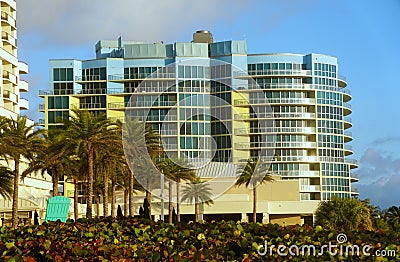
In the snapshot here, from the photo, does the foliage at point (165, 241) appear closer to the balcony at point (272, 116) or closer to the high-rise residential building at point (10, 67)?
the high-rise residential building at point (10, 67)

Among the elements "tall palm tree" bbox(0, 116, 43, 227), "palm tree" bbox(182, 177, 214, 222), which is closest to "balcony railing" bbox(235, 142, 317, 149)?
"palm tree" bbox(182, 177, 214, 222)

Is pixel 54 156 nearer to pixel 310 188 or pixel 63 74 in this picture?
pixel 63 74

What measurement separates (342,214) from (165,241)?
65.5 m

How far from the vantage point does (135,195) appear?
9262cm

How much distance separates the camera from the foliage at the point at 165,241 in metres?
11.6

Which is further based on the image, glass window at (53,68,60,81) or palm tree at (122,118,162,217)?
glass window at (53,68,60,81)

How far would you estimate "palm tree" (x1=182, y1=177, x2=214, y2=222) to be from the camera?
73.8 metres

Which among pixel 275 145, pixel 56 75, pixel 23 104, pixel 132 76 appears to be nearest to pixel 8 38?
pixel 23 104

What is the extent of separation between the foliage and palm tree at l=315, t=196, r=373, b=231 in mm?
60602

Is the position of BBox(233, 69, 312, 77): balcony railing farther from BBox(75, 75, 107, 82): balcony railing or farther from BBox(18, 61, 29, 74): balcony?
BBox(18, 61, 29, 74): balcony

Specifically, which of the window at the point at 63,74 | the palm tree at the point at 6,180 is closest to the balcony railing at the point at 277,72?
the window at the point at 63,74

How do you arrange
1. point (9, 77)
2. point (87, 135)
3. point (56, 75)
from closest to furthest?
1. point (87, 135)
2. point (9, 77)
3. point (56, 75)

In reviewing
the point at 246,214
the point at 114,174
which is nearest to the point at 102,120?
the point at 114,174

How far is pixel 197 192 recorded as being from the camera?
77.4 meters
